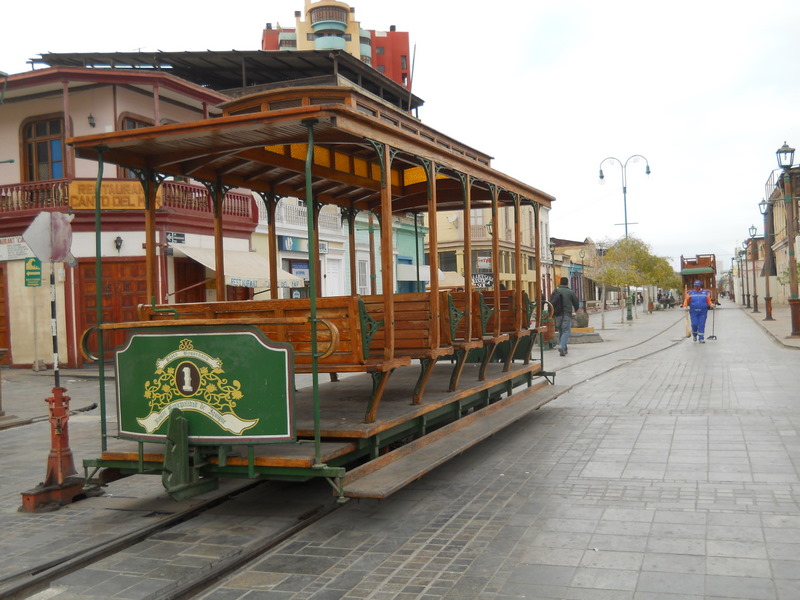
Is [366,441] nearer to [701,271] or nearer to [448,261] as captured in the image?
[448,261]

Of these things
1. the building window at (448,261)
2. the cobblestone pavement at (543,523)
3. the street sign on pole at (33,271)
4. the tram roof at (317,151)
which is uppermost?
the building window at (448,261)

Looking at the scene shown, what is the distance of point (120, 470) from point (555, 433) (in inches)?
198

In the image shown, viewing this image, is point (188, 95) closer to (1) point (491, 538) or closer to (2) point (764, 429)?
(2) point (764, 429)

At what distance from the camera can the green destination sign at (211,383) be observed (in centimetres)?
534

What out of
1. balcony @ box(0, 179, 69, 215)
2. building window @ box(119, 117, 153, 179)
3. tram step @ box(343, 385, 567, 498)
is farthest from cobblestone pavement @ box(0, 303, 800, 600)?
building window @ box(119, 117, 153, 179)

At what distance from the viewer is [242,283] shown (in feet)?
60.3

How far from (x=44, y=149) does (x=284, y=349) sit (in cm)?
1872

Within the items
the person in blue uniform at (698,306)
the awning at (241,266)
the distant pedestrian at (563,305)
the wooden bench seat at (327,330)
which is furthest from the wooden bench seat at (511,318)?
the person in blue uniform at (698,306)

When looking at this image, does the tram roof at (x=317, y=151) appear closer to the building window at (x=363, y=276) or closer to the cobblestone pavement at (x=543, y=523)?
the cobblestone pavement at (x=543, y=523)

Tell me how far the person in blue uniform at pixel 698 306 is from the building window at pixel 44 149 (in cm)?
1761

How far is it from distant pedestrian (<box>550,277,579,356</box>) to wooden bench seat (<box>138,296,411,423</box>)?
41.0 feet

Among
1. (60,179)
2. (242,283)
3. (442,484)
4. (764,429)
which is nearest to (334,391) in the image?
(442,484)

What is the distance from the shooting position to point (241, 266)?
19.8 metres

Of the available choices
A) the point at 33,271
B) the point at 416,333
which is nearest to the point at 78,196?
the point at 33,271
